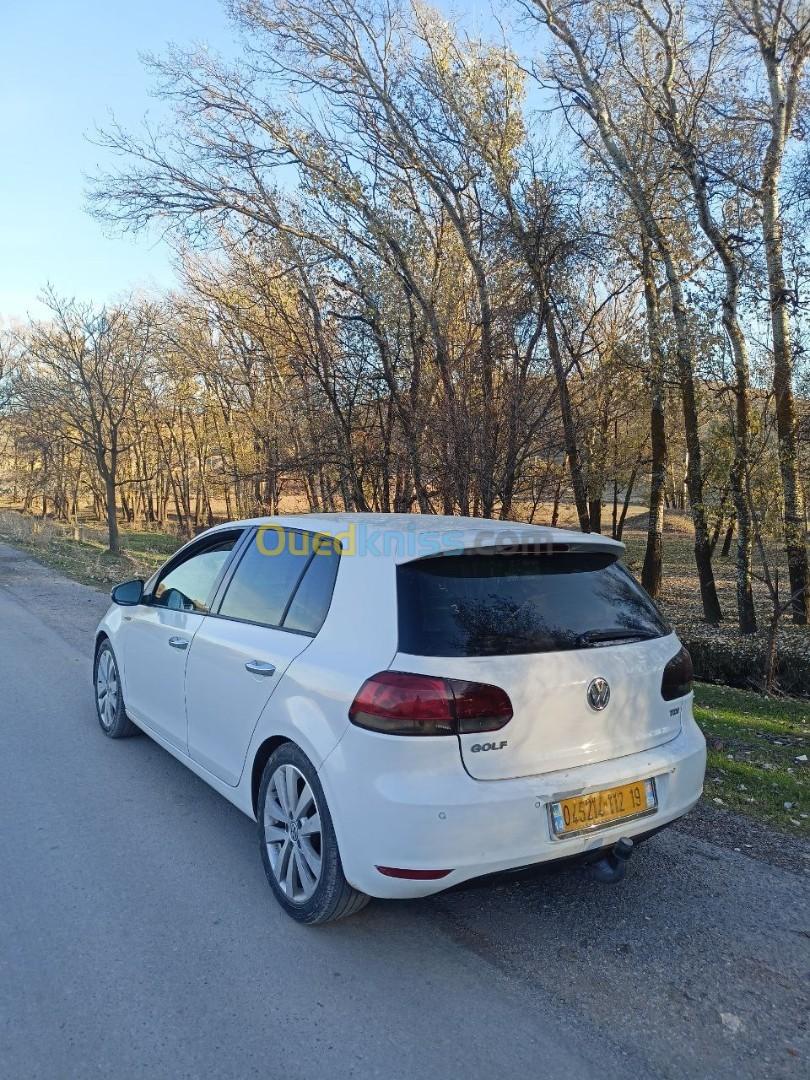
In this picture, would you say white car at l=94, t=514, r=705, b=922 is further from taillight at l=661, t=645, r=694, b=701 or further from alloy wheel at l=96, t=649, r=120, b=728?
alloy wheel at l=96, t=649, r=120, b=728

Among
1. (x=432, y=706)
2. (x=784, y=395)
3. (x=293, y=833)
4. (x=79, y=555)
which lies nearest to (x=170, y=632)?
(x=293, y=833)

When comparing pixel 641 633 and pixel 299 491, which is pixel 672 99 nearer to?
pixel 299 491

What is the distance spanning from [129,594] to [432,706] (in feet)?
10.1

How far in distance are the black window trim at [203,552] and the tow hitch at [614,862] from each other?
2.40 m

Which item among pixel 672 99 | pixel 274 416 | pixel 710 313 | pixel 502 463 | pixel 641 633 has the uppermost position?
pixel 672 99

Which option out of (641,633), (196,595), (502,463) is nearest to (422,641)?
(641,633)

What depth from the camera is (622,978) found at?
2.76 m

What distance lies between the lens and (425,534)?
11.3 ft

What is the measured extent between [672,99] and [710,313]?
487 cm

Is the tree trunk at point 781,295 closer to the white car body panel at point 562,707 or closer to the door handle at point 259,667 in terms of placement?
the white car body panel at point 562,707

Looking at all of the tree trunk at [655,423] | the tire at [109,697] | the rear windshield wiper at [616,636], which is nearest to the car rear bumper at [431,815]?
the rear windshield wiper at [616,636]

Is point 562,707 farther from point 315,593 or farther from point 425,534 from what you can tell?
point 315,593

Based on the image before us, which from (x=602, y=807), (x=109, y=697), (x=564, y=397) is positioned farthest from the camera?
(x=564, y=397)

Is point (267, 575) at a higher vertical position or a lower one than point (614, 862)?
higher
